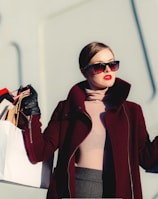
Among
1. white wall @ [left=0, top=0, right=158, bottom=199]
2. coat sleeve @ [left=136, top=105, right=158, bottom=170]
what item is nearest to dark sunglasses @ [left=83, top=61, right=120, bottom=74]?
coat sleeve @ [left=136, top=105, right=158, bottom=170]

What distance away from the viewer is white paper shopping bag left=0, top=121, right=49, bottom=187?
73cm

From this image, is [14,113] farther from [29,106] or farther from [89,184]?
[89,184]

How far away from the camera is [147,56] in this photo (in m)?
1.24

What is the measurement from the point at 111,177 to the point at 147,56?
61cm

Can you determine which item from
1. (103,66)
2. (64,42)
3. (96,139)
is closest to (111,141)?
(96,139)

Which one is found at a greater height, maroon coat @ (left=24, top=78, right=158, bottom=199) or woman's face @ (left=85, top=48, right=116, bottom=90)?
woman's face @ (left=85, top=48, right=116, bottom=90)

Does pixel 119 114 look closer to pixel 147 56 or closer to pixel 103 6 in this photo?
pixel 147 56

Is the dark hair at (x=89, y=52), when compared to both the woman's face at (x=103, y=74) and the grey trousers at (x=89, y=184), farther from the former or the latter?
the grey trousers at (x=89, y=184)

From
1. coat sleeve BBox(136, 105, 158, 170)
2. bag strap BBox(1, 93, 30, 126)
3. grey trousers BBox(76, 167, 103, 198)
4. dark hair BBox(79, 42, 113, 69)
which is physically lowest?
grey trousers BBox(76, 167, 103, 198)

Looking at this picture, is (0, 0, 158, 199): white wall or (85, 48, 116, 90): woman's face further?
(0, 0, 158, 199): white wall

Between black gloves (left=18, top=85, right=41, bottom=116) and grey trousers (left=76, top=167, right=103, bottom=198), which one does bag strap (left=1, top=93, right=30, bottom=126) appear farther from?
grey trousers (left=76, top=167, right=103, bottom=198)

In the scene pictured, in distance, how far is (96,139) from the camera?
2.44 ft

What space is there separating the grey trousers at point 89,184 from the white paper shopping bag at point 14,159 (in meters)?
0.10

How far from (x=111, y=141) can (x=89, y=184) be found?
0.29ft
